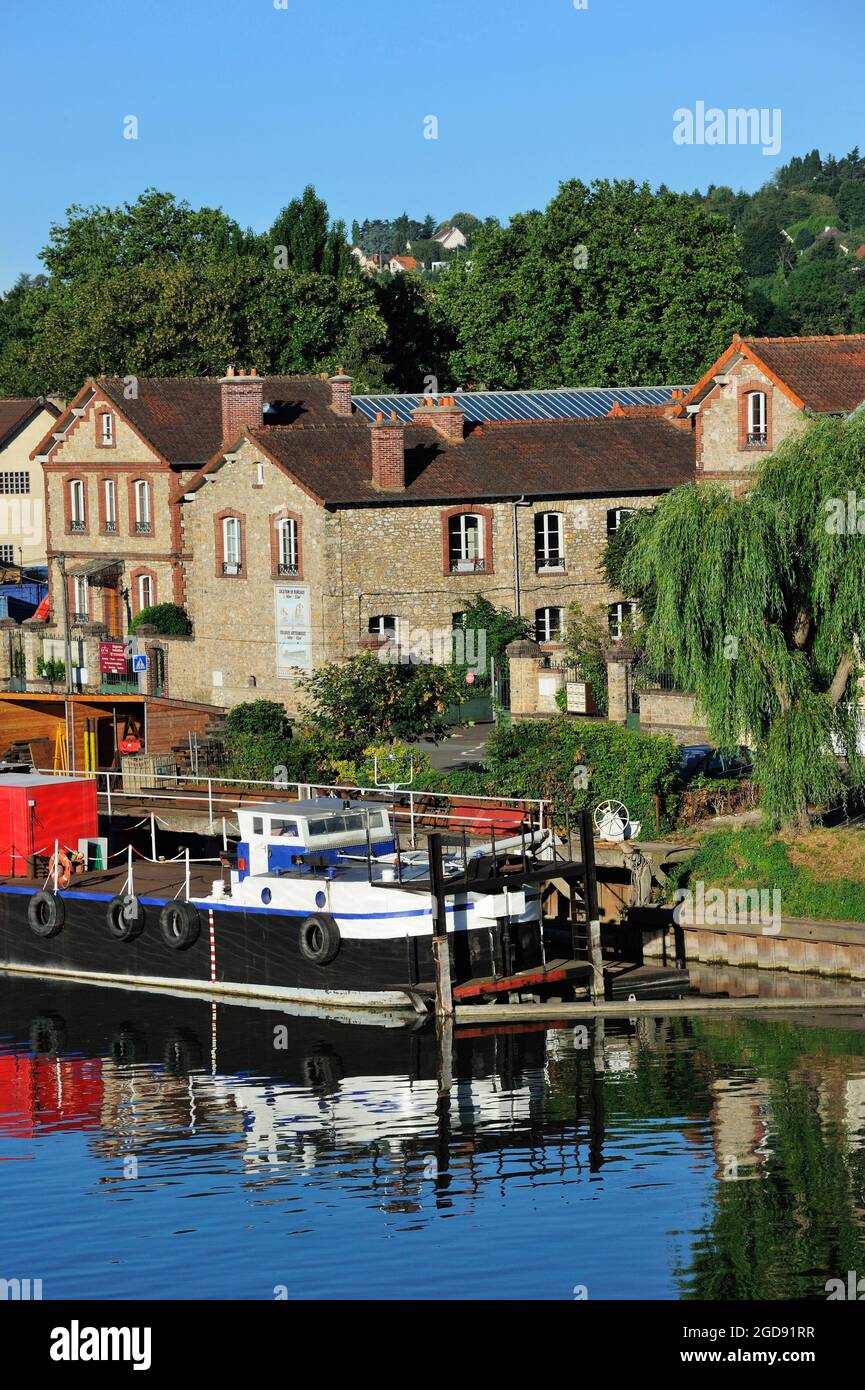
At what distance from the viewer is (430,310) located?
338 ft

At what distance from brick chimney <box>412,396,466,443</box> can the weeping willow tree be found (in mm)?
20381

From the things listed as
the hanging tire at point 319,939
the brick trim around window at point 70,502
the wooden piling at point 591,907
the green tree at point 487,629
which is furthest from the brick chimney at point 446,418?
the hanging tire at point 319,939

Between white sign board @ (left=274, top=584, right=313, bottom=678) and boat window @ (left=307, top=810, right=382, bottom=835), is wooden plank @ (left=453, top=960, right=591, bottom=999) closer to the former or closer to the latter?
boat window @ (left=307, top=810, right=382, bottom=835)

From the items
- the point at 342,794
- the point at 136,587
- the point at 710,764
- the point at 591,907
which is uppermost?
the point at 136,587

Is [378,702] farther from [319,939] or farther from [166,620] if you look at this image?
[166,620]

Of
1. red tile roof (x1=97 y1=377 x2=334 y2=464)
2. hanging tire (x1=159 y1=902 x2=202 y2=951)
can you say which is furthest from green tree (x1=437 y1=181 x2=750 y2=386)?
hanging tire (x1=159 y1=902 x2=202 y2=951)

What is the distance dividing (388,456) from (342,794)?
1314cm

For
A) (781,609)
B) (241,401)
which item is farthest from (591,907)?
Answer: (241,401)

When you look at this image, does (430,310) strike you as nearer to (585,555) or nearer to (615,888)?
(585,555)

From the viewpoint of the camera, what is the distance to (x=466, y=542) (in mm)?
59625

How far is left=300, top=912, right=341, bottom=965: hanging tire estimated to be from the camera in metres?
38.8

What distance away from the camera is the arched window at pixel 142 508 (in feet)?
223

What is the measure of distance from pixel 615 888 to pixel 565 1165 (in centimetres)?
1315
